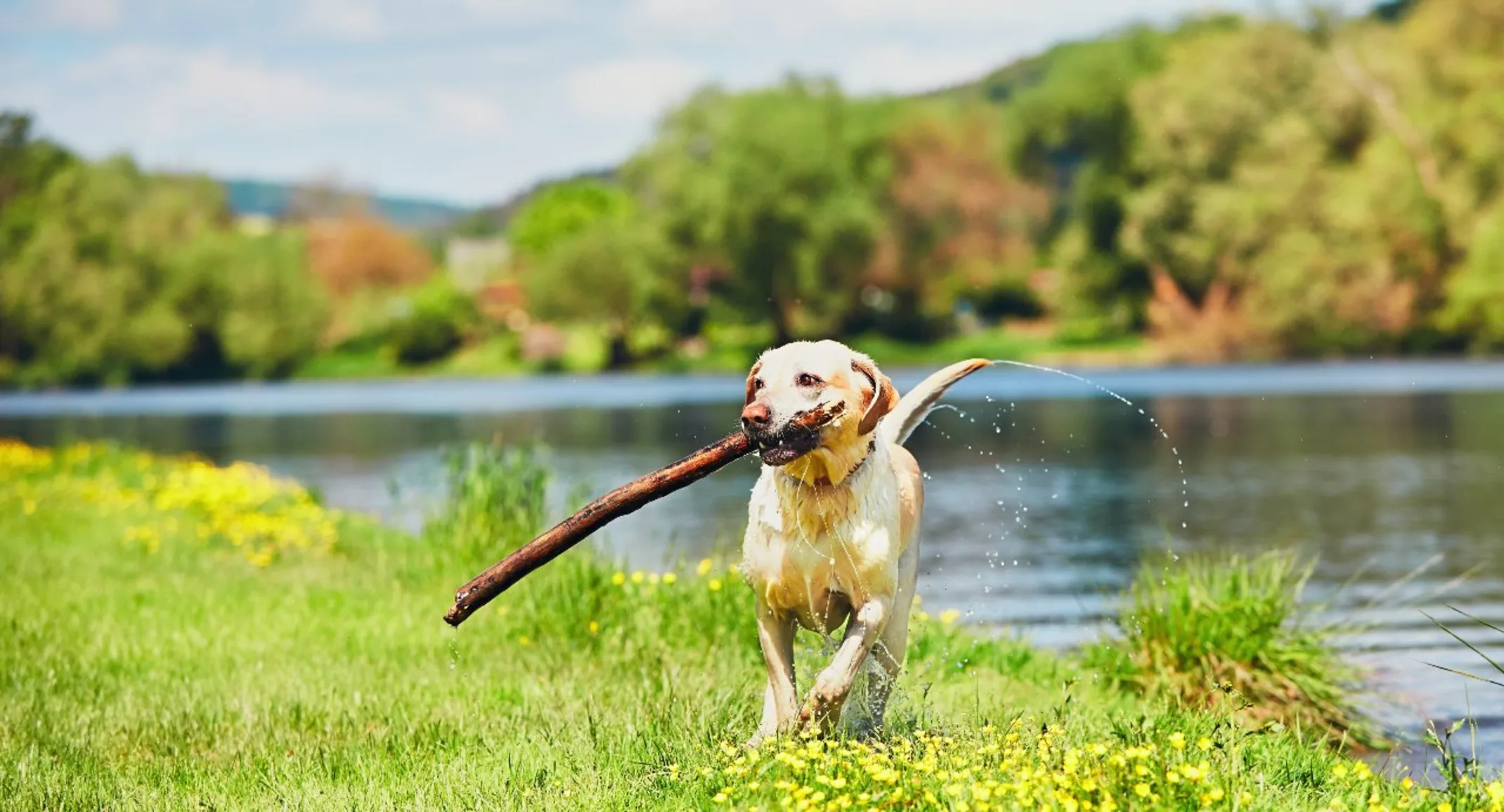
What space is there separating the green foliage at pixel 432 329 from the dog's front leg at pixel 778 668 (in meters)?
90.6

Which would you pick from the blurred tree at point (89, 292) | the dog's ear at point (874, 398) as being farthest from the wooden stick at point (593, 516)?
the blurred tree at point (89, 292)

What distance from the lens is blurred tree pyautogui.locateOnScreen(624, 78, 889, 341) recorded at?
255 ft

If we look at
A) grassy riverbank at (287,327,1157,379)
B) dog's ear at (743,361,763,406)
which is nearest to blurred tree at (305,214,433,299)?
grassy riverbank at (287,327,1157,379)

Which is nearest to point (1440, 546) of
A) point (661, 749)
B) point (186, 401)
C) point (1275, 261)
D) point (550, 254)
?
point (661, 749)

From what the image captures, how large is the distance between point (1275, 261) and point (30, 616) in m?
57.7

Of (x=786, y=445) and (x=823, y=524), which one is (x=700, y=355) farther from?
(x=786, y=445)

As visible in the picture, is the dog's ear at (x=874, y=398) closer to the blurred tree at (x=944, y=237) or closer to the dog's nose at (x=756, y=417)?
the dog's nose at (x=756, y=417)

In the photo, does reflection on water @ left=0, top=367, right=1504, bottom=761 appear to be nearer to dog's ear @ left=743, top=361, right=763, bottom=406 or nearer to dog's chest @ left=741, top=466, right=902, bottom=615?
dog's chest @ left=741, top=466, right=902, bottom=615

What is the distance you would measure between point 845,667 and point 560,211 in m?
157

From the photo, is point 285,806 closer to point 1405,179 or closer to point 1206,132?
point 1405,179

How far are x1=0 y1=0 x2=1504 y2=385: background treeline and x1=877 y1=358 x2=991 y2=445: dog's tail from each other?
5590 centimetres

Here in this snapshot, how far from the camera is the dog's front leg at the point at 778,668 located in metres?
6.72

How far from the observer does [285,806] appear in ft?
21.2

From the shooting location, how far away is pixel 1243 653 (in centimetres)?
986
